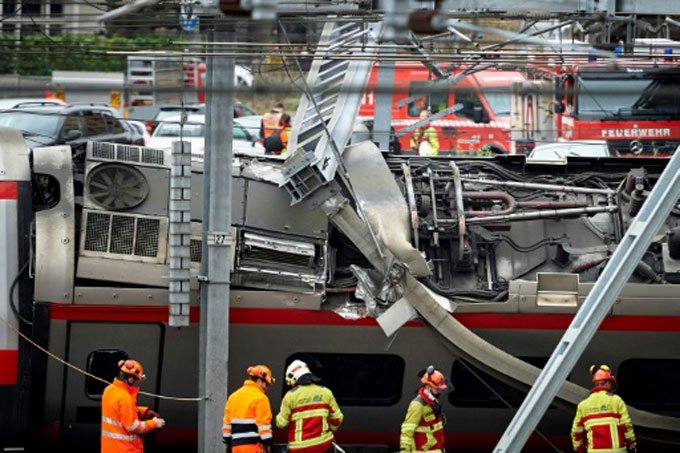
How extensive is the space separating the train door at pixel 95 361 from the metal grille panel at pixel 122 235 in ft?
1.95

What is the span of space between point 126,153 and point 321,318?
99.4 inches

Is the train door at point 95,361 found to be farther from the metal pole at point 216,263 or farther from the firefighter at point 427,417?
the firefighter at point 427,417

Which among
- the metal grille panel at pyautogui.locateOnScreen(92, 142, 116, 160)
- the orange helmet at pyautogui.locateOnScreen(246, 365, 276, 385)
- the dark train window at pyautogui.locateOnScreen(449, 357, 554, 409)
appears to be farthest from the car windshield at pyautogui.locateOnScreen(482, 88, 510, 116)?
the orange helmet at pyautogui.locateOnScreen(246, 365, 276, 385)

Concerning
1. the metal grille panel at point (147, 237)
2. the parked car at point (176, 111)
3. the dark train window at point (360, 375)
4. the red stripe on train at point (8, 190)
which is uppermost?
the parked car at point (176, 111)

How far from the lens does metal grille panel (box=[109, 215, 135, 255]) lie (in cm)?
1370

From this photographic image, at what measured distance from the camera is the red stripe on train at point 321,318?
44.2 feet

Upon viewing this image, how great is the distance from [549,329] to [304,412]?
8.94 feet

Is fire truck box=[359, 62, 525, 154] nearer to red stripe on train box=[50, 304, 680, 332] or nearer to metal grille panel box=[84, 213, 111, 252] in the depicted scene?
red stripe on train box=[50, 304, 680, 332]

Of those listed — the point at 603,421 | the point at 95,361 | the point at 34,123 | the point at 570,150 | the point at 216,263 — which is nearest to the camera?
the point at 603,421

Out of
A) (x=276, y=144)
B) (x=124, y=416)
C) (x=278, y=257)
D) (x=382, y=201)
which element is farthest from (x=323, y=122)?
(x=276, y=144)

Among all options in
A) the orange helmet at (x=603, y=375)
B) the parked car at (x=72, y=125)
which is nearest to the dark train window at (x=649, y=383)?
the orange helmet at (x=603, y=375)

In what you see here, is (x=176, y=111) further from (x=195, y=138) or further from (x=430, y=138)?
(x=430, y=138)

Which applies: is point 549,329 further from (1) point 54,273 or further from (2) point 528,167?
(1) point 54,273

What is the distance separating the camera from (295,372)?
12641 millimetres
